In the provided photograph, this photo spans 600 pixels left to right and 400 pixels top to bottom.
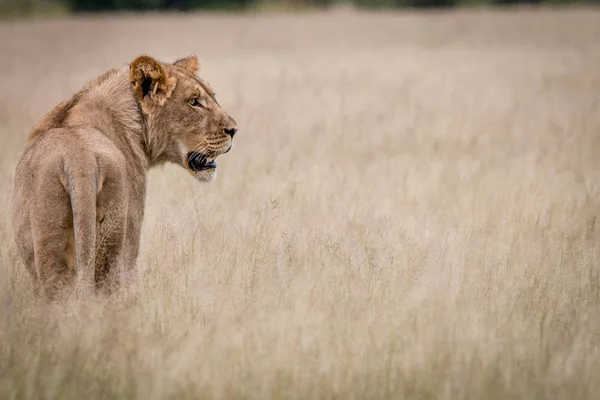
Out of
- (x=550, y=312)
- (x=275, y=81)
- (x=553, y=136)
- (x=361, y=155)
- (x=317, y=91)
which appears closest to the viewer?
(x=550, y=312)

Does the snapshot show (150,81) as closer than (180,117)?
Yes

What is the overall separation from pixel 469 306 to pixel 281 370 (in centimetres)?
136

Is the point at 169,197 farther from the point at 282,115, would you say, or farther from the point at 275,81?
the point at 275,81

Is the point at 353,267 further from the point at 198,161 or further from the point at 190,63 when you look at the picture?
the point at 190,63

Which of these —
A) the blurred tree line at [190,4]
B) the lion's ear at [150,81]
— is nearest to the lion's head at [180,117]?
the lion's ear at [150,81]

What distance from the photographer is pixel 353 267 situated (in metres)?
5.95

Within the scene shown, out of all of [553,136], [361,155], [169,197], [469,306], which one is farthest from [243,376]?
[553,136]

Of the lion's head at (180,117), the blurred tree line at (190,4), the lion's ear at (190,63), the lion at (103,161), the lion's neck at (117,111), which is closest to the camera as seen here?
the lion at (103,161)

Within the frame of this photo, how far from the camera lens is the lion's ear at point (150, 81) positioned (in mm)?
5547

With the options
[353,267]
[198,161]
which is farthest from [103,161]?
[353,267]

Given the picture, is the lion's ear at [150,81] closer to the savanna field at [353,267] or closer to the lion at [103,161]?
the lion at [103,161]

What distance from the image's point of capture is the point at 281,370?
14.6 feet

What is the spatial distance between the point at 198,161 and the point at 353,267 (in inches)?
49.4

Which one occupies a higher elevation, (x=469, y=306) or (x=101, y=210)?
(x=101, y=210)
